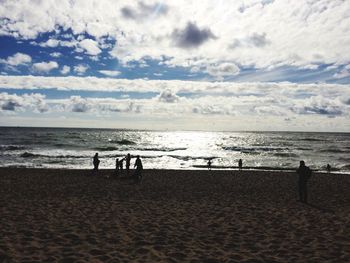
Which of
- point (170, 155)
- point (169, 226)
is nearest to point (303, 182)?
point (169, 226)

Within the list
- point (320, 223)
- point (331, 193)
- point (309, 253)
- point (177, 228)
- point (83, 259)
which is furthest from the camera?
point (331, 193)

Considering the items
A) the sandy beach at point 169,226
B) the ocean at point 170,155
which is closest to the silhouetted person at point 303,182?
the sandy beach at point 169,226

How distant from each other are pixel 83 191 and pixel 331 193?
45.4ft

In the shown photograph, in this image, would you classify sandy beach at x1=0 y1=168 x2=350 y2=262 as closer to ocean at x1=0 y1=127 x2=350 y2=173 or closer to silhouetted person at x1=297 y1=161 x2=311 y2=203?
silhouetted person at x1=297 y1=161 x2=311 y2=203

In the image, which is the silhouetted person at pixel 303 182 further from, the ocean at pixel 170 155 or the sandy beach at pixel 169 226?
the ocean at pixel 170 155

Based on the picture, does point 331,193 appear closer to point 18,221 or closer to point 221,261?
point 221,261

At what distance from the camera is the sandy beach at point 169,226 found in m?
7.97

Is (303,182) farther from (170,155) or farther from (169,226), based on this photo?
(170,155)

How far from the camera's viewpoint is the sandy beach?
7973 millimetres

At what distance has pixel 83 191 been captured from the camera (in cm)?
1783

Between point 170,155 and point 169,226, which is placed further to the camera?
point 170,155

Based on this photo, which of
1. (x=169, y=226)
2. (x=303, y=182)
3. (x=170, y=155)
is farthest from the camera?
(x=170, y=155)

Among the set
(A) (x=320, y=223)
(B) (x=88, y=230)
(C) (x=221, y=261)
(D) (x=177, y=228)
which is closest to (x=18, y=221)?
(B) (x=88, y=230)

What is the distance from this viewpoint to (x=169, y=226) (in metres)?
10.8
